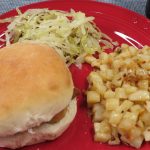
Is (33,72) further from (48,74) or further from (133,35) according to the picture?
(133,35)

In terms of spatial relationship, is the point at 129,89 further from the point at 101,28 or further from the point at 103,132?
the point at 101,28

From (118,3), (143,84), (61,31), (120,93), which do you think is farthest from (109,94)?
(118,3)

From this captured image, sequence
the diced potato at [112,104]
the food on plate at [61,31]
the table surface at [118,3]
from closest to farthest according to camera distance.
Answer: the diced potato at [112,104]
the food on plate at [61,31]
the table surface at [118,3]

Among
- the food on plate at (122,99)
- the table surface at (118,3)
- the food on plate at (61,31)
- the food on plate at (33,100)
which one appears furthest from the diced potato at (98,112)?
the table surface at (118,3)

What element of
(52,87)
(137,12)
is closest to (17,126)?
(52,87)

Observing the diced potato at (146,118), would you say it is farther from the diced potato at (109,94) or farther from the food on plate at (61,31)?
the food on plate at (61,31)
